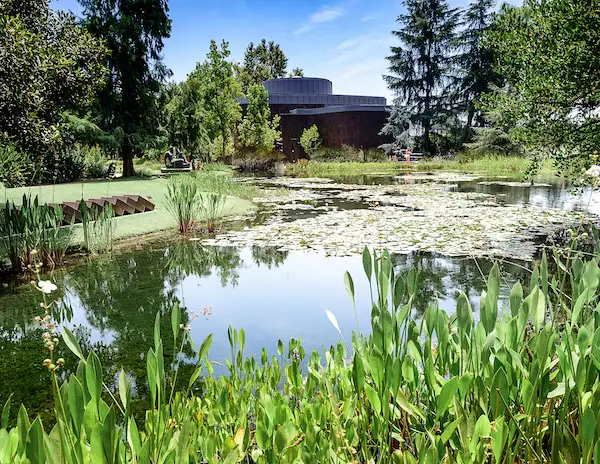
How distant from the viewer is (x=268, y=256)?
6.94 meters

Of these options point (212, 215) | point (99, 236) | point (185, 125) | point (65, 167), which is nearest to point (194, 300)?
point (99, 236)

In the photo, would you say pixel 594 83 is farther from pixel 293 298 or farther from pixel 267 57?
pixel 267 57

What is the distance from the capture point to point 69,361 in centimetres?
354

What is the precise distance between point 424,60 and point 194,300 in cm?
3253

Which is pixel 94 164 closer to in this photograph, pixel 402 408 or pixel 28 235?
pixel 28 235

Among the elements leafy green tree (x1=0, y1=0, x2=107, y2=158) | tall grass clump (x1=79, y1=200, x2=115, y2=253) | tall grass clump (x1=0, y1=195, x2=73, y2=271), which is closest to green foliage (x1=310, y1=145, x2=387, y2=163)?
leafy green tree (x1=0, y1=0, x2=107, y2=158)

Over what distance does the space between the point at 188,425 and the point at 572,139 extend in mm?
6843

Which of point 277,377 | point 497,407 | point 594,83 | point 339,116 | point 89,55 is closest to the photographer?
point 497,407

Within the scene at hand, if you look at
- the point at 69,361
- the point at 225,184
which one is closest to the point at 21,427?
the point at 69,361

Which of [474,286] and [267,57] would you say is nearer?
[474,286]

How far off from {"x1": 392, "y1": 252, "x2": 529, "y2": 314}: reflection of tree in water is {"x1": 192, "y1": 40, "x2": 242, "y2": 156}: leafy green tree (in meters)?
20.3

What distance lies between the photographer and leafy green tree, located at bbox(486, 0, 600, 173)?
18.3 feet

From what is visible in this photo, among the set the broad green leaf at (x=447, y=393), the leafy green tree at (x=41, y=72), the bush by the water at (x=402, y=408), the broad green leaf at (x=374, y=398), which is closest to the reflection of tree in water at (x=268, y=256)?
the leafy green tree at (x=41, y=72)

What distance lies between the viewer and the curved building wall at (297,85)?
136ft
